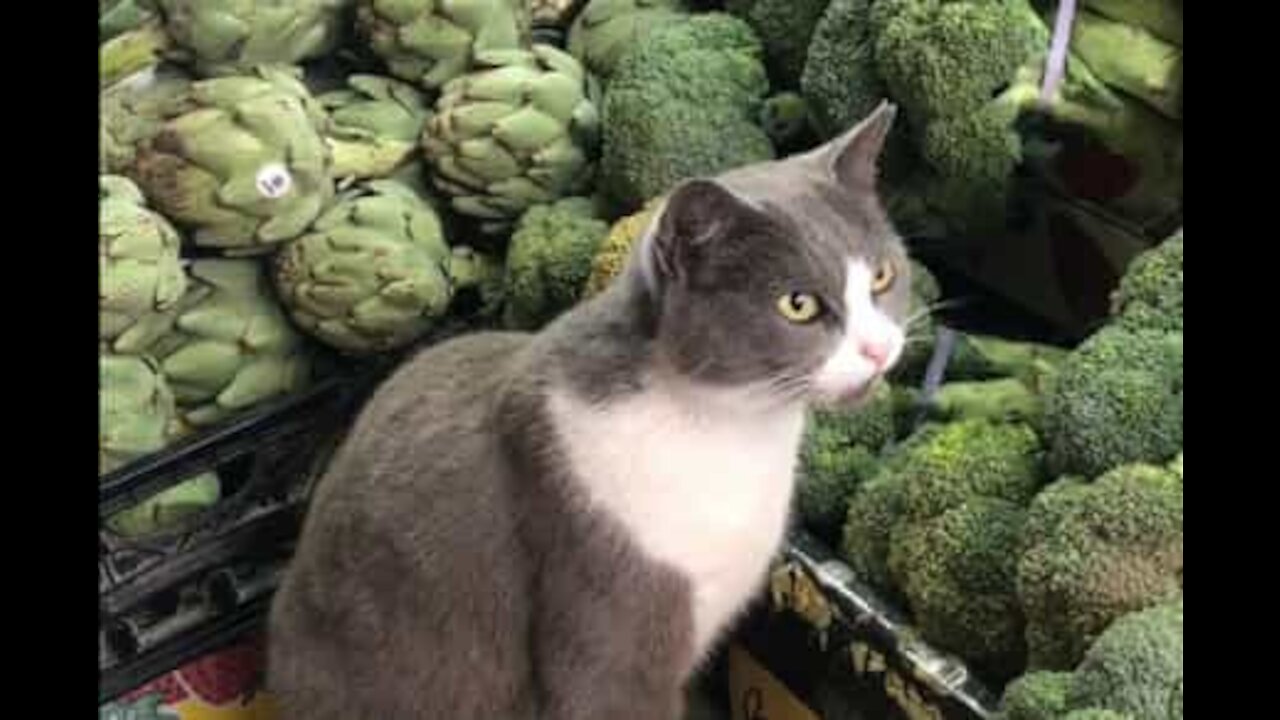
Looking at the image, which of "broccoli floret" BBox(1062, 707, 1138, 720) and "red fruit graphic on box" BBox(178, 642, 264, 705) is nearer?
"broccoli floret" BBox(1062, 707, 1138, 720)

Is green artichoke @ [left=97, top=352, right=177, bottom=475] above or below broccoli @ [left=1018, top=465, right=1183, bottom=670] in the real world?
below

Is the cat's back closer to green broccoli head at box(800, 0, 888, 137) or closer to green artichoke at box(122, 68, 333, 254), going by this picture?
green artichoke at box(122, 68, 333, 254)

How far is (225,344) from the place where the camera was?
1705 mm

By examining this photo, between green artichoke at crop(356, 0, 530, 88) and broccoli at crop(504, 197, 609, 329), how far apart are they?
0.19 m

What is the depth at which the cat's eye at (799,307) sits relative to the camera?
1.15m

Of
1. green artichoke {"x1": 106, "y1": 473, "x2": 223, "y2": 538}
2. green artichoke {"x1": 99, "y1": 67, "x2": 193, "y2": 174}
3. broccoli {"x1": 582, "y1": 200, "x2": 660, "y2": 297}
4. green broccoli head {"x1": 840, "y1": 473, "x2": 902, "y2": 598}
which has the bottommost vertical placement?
green artichoke {"x1": 106, "y1": 473, "x2": 223, "y2": 538}

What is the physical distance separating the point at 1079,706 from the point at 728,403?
34 cm

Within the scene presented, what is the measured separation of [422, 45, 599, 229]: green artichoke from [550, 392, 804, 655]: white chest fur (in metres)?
0.54

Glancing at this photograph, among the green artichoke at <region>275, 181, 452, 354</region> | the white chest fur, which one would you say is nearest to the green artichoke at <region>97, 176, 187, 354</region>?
the green artichoke at <region>275, 181, 452, 354</region>

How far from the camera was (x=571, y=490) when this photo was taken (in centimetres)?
125

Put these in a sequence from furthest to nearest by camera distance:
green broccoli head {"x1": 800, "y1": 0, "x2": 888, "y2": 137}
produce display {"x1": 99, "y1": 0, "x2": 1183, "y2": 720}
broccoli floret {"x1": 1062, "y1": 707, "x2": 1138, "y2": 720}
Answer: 1. green broccoli head {"x1": 800, "y1": 0, "x2": 888, "y2": 137}
2. produce display {"x1": 99, "y1": 0, "x2": 1183, "y2": 720}
3. broccoli floret {"x1": 1062, "y1": 707, "x2": 1138, "y2": 720}

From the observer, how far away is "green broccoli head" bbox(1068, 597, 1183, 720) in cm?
109

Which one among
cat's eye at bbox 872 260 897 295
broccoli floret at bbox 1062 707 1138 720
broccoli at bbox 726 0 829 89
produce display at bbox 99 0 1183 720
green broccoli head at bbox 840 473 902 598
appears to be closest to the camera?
broccoli floret at bbox 1062 707 1138 720

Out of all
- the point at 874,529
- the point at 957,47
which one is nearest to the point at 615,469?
the point at 874,529
